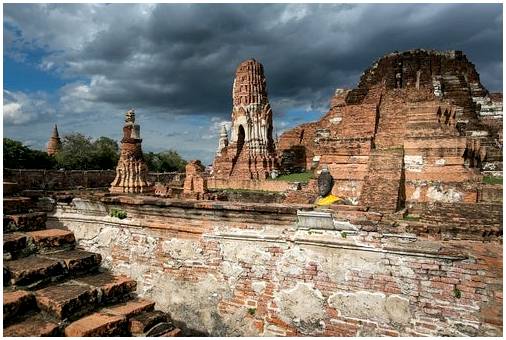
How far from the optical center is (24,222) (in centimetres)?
397

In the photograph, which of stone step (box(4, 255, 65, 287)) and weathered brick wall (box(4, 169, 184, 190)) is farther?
weathered brick wall (box(4, 169, 184, 190))

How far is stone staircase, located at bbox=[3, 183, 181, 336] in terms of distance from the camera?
281 cm

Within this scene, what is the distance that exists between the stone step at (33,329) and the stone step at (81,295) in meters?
0.10

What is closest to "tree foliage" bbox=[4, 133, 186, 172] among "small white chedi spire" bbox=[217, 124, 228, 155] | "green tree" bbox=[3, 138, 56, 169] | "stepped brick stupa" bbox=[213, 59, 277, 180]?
"green tree" bbox=[3, 138, 56, 169]

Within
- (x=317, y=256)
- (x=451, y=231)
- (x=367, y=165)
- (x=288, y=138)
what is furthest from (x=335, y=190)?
(x=288, y=138)

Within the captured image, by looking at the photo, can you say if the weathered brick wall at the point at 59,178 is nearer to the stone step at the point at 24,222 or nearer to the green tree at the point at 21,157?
the green tree at the point at 21,157

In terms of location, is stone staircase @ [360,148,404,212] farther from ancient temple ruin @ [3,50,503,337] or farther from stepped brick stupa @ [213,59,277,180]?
stepped brick stupa @ [213,59,277,180]

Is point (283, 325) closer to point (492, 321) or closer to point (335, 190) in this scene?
point (492, 321)

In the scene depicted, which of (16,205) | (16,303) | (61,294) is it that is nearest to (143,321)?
(61,294)

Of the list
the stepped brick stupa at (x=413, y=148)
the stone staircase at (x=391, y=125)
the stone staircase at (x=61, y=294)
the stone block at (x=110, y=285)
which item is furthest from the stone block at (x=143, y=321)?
the stone staircase at (x=391, y=125)

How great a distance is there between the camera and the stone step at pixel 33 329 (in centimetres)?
267

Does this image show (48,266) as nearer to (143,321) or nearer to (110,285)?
(110,285)

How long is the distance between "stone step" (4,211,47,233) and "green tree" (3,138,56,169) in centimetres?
3557

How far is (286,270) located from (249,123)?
16339mm
